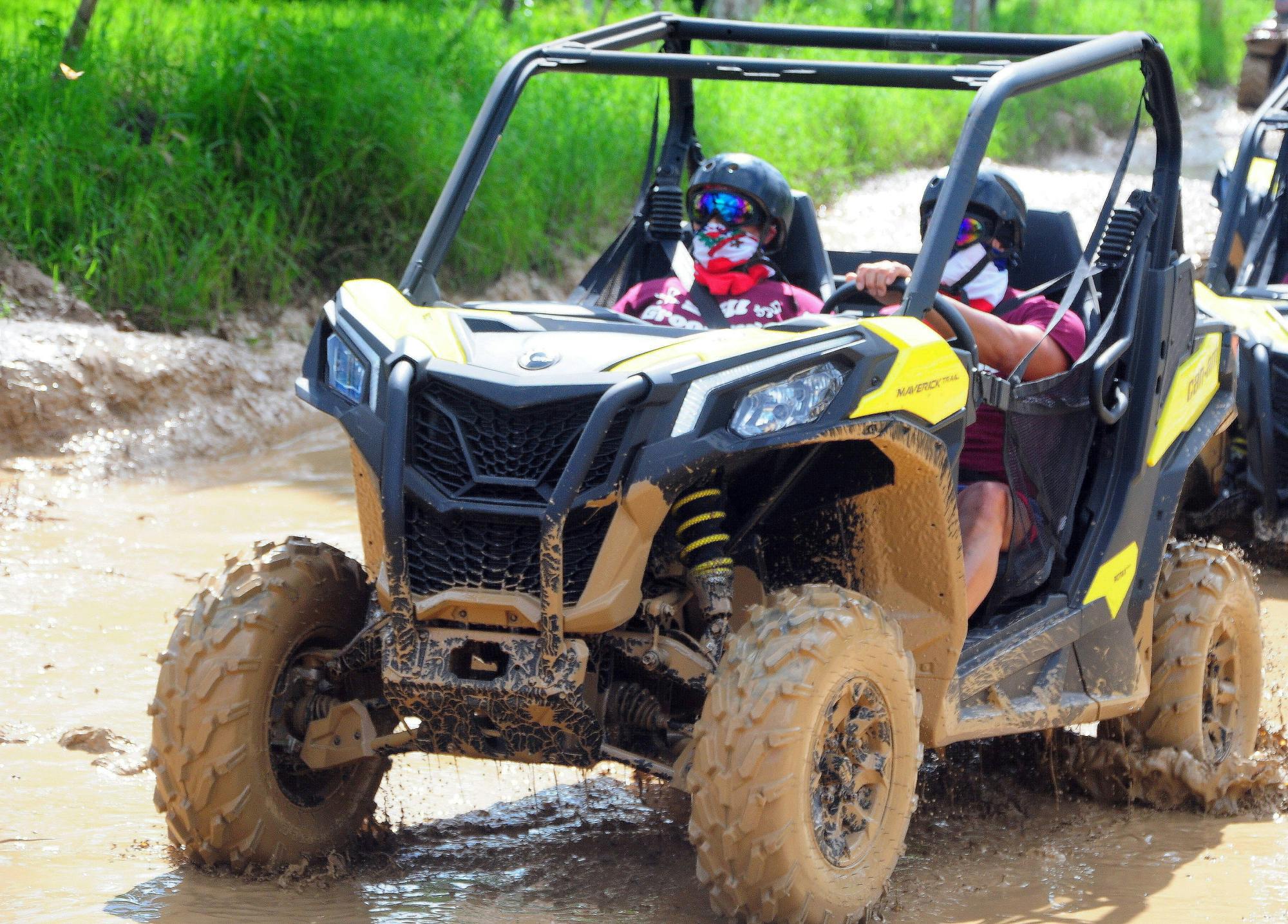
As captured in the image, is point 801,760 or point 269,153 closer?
point 801,760

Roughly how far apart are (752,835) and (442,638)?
648mm

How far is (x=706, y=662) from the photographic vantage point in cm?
322

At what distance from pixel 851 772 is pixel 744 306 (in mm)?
1365

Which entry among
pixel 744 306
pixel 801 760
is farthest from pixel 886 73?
pixel 801 760

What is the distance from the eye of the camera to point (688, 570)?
10.8 feet

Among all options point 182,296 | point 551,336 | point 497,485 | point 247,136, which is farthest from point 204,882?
point 247,136

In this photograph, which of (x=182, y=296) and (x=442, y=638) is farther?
(x=182, y=296)

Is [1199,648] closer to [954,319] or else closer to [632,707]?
[954,319]

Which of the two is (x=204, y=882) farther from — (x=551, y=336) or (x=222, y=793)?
(x=551, y=336)

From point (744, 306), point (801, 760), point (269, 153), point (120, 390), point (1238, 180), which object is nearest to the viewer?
point (801, 760)

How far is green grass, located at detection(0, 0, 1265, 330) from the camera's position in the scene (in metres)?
8.22

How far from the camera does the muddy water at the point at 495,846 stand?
11.1 feet

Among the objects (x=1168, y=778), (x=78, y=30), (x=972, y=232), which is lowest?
(x=1168, y=778)

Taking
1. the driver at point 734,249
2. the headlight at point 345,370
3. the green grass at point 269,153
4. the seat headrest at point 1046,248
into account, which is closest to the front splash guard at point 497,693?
the headlight at point 345,370
